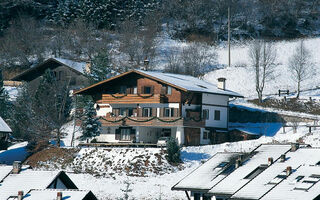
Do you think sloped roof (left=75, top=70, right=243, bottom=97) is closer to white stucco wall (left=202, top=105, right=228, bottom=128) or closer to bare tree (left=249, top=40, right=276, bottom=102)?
white stucco wall (left=202, top=105, right=228, bottom=128)

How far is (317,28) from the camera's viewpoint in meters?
111

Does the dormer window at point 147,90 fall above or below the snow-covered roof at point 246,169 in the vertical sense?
above

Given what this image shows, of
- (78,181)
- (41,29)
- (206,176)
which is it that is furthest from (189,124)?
(41,29)

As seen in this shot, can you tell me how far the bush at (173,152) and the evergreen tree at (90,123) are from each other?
9.85 m

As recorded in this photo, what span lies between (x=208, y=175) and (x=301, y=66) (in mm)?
40125

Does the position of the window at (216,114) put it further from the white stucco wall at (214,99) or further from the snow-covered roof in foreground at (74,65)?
the snow-covered roof in foreground at (74,65)

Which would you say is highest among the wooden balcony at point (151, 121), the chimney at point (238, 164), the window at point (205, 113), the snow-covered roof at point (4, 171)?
the window at point (205, 113)

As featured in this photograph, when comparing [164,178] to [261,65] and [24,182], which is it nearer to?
[24,182]

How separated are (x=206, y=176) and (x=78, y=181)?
43.3ft

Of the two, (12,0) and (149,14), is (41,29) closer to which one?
(12,0)

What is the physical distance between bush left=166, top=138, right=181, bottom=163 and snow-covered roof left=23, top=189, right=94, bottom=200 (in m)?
18.5

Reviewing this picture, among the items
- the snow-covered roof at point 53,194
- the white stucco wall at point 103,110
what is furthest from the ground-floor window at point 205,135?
the snow-covered roof at point 53,194

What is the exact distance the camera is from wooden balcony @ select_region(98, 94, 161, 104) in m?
64.4

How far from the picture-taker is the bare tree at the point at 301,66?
80744 millimetres
